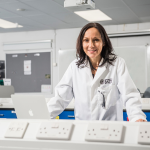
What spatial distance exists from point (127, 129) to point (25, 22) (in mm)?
5380

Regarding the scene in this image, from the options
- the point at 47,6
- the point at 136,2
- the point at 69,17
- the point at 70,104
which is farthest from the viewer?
the point at 69,17

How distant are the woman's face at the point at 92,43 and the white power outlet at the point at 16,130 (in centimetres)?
86

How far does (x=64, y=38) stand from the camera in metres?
6.75

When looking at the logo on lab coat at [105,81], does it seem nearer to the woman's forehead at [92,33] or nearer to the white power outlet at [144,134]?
the woman's forehead at [92,33]

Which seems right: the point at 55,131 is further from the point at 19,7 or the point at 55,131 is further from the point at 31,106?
the point at 19,7

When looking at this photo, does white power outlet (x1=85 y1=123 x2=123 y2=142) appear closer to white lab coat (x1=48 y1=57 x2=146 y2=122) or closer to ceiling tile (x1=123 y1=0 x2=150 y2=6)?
white lab coat (x1=48 y1=57 x2=146 y2=122)

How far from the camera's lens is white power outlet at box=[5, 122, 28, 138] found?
776 millimetres

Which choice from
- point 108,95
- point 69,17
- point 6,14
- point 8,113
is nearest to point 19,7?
point 6,14

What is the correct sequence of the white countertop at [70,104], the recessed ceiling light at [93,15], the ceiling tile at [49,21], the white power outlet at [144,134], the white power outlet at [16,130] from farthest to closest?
the ceiling tile at [49,21] → the recessed ceiling light at [93,15] → the white countertop at [70,104] → the white power outlet at [16,130] → the white power outlet at [144,134]

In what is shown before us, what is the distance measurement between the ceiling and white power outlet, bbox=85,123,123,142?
3.55 meters

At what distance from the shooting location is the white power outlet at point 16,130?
2.55 ft

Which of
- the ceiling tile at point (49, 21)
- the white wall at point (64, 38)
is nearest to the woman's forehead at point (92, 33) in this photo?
the ceiling tile at point (49, 21)

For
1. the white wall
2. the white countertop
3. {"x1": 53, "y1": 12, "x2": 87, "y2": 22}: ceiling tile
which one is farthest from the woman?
the white wall

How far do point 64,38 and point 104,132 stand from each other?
6.16 m
